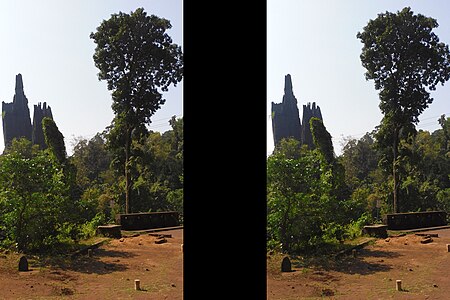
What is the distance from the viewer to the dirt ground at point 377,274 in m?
2.14

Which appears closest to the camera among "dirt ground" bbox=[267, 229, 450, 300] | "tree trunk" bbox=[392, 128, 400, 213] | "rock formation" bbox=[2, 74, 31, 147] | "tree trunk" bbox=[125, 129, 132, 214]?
"rock formation" bbox=[2, 74, 31, 147]

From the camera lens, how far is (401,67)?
2.28m

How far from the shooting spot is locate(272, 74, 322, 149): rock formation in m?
2.21

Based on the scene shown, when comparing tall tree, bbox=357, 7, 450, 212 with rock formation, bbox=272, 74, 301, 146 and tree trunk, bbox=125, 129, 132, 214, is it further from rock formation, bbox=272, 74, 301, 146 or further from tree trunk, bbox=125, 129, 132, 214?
tree trunk, bbox=125, 129, 132, 214

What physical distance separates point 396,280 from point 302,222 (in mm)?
577

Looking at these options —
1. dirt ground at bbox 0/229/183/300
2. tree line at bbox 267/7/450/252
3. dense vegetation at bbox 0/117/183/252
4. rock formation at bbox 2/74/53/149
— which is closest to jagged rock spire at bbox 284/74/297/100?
tree line at bbox 267/7/450/252

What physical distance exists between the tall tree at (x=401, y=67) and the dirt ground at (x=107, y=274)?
1.25 m

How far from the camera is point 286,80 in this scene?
227cm

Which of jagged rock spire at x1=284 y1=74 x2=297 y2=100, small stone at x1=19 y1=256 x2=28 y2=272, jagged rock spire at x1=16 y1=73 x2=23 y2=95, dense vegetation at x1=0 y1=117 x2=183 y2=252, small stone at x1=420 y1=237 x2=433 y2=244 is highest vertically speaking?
jagged rock spire at x1=284 y1=74 x2=297 y2=100

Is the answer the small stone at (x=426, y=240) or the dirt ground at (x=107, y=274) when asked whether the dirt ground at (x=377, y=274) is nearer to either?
the small stone at (x=426, y=240)

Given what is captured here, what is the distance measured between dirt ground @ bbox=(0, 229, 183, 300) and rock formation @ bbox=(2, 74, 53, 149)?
0.54 m

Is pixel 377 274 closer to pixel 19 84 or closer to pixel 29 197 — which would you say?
pixel 29 197

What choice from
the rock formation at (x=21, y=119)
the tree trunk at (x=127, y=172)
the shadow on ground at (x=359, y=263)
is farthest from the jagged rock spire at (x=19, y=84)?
the shadow on ground at (x=359, y=263)

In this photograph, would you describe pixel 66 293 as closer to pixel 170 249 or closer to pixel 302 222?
pixel 170 249
